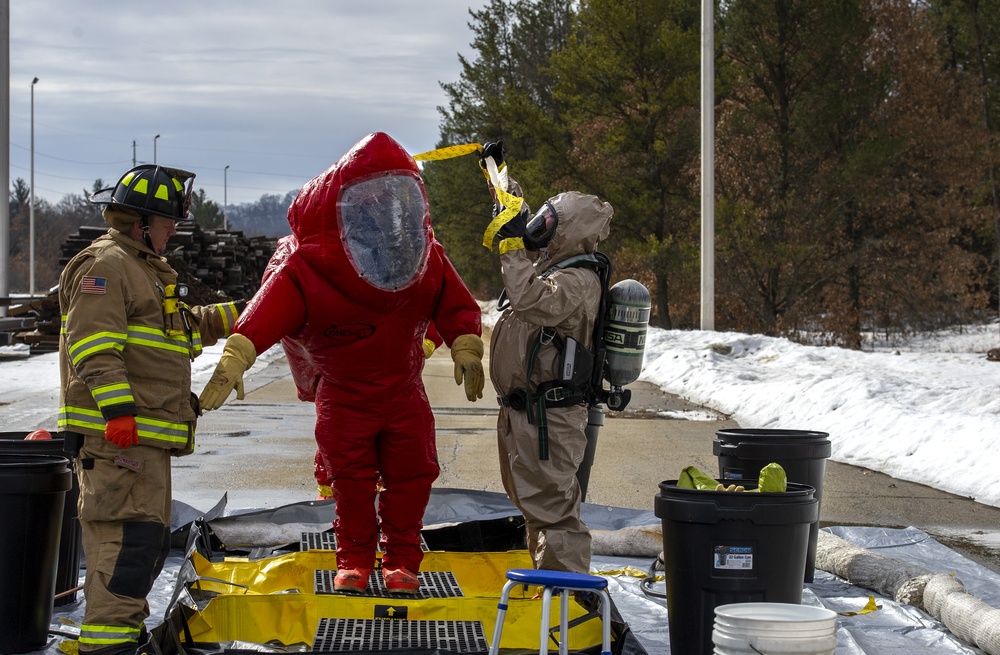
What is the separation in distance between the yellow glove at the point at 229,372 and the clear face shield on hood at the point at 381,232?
0.63m

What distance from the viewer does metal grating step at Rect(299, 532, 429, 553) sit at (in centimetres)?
590

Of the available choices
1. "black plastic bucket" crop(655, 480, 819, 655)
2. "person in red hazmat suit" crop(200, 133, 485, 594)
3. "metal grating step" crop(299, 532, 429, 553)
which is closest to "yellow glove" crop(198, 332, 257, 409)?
"person in red hazmat suit" crop(200, 133, 485, 594)

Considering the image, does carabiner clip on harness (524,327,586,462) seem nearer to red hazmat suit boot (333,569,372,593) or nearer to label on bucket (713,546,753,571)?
red hazmat suit boot (333,569,372,593)

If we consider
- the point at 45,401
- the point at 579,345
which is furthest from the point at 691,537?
the point at 45,401

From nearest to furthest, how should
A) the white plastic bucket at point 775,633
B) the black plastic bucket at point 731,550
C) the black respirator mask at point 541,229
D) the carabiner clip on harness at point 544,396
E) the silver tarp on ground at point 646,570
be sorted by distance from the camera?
the white plastic bucket at point 775,633, the black plastic bucket at point 731,550, the silver tarp on ground at point 646,570, the carabiner clip on harness at point 544,396, the black respirator mask at point 541,229

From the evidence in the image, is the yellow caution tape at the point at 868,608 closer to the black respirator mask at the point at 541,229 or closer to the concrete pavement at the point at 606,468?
the concrete pavement at the point at 606,468

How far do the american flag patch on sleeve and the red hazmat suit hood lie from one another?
42.4 inches

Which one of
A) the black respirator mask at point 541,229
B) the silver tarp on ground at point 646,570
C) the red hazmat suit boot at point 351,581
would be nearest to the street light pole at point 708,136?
the silver tarp on ground at point 646,570

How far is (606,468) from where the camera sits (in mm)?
9516

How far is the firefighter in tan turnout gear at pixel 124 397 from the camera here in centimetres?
427

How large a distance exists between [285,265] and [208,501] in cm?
325

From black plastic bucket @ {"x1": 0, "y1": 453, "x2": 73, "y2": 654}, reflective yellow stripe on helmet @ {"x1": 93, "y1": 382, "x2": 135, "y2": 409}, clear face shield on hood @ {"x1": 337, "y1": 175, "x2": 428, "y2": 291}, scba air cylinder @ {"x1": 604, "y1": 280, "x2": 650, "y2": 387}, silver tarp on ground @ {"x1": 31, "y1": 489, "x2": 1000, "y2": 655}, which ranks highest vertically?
clear face shield on hood @ {"x1": 337, "y1": 175, "x2": 428, "y2": 291}

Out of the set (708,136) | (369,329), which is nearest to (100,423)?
(369,329)

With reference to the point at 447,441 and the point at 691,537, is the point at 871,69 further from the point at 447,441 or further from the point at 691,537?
the point at 691,537
